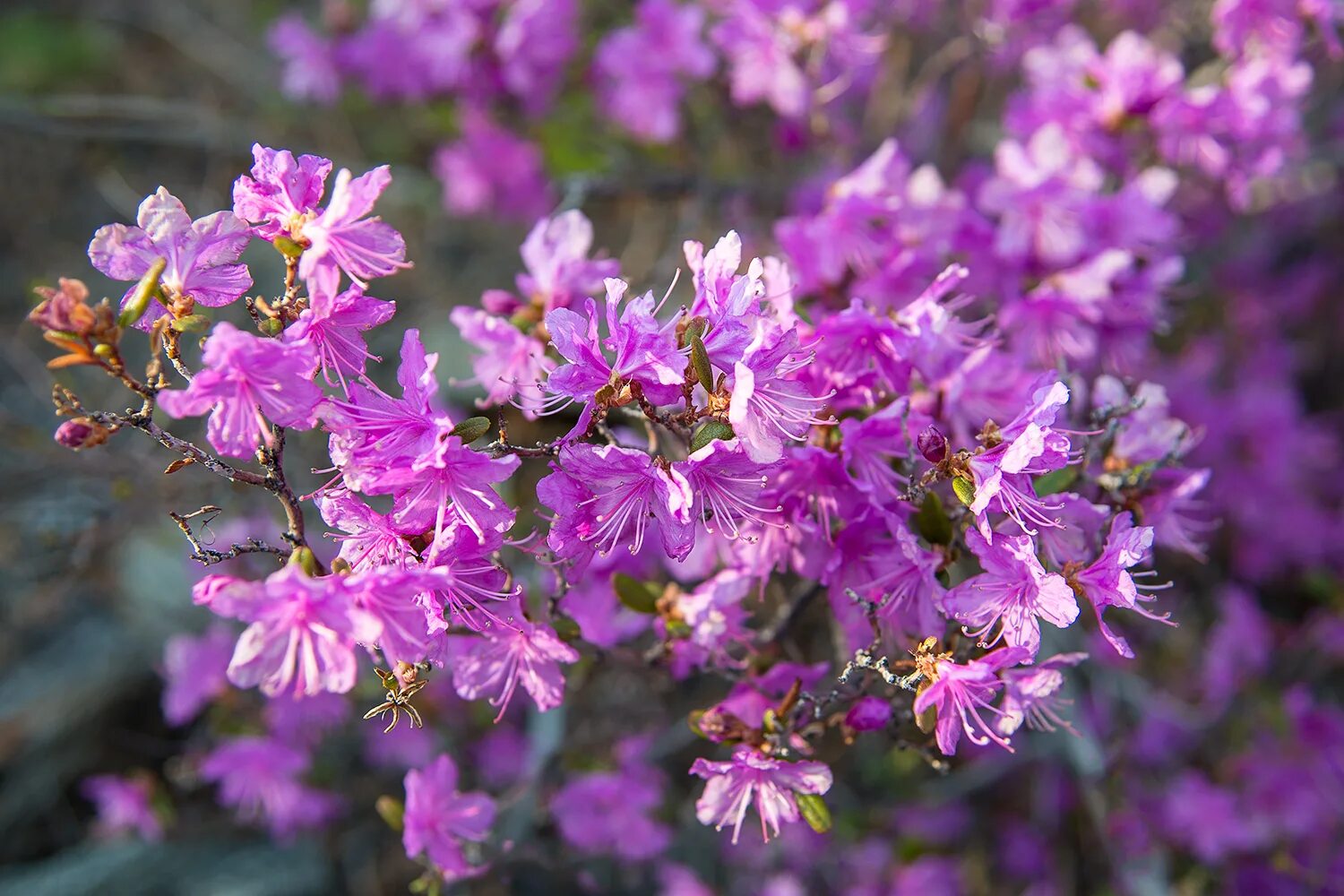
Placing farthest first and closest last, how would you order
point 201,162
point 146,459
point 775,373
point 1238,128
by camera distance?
point 201,162
point 146,459
point 1238,128
point 775,373

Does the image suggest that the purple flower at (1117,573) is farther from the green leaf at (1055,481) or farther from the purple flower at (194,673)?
the purple flower at (194,673)

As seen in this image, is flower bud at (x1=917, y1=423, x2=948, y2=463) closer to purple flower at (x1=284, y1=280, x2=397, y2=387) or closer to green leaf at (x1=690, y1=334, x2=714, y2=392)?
green leaf at (x1=690, y1=334, x2=714, y2=392)

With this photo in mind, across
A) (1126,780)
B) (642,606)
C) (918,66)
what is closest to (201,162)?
(918,66)

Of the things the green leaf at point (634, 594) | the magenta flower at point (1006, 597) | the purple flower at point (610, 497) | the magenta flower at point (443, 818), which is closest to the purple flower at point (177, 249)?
the purple flower at point (610, 497)

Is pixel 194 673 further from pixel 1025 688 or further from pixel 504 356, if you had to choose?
pixel 1025 688

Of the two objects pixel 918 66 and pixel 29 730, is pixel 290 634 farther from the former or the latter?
pixel 918 66

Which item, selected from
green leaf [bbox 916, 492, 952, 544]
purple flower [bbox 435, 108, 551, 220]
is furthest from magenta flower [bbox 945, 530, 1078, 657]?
purple flower [bbox 435, 108, 551, 220]
